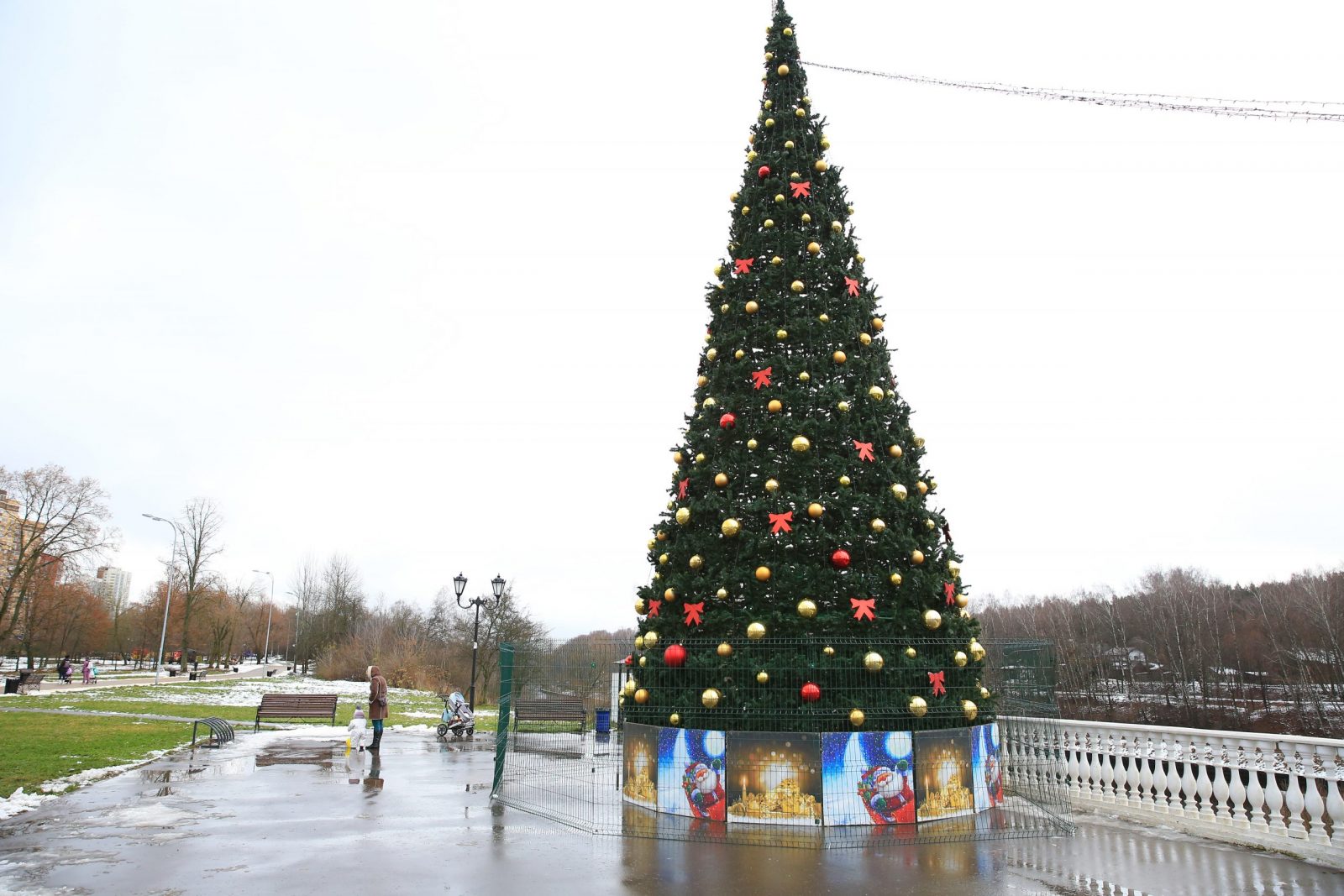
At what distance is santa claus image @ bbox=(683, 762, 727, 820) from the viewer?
9.82 meters

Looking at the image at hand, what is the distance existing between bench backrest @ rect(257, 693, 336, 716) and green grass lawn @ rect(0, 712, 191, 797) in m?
1.87

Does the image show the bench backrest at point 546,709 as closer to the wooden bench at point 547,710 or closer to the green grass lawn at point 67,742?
the wooden bench at point 547,710

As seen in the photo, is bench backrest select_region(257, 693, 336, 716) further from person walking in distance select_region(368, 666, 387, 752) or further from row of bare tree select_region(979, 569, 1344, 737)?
row of bare tree select_region(979, 569, 1344, 737)

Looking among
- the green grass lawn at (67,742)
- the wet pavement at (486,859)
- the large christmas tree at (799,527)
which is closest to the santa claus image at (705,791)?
the large christmas tree at (799,527)

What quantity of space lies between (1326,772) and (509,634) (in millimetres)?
39511

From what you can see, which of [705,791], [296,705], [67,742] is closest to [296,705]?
[296,705]

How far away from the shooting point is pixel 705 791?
391 inches

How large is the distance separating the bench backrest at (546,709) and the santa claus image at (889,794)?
7357 millimetres

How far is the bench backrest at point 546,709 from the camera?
1598cm

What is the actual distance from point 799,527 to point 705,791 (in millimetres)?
3523

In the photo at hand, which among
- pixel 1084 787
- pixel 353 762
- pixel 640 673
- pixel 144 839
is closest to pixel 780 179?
pixel 640 673

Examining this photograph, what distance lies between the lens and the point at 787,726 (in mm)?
9742

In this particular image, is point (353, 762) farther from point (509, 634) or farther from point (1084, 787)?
point (509, 634)

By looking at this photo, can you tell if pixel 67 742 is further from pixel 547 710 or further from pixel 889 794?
pixel 889 794
